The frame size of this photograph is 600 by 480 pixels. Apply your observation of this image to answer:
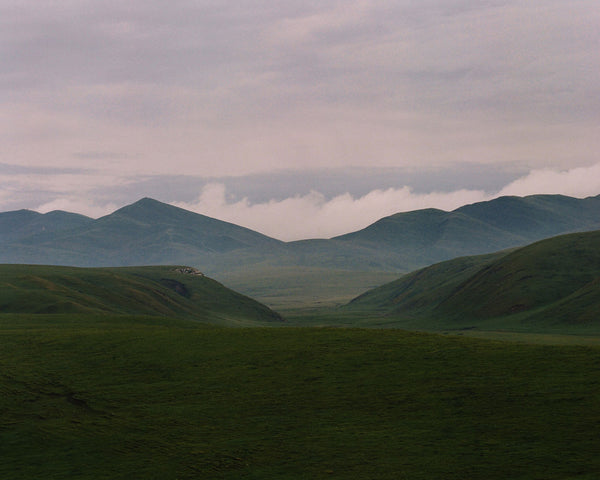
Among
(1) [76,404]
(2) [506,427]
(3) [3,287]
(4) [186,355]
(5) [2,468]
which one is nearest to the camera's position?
(5) [2,468]

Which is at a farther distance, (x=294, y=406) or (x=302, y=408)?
(x=294, y=406)

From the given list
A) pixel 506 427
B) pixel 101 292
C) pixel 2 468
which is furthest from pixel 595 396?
pixel 101 292

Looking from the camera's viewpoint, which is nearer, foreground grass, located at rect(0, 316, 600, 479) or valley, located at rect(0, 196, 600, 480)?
foreground grass, located at rect(0, 316, 600, 479)

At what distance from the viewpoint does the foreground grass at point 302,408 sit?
41.3m

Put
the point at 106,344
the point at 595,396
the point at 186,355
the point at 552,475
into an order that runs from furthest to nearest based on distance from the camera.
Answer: the point at 106,344, the point at 186,355, the point at 595,396, the point at 552,475

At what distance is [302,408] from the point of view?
5559 cm

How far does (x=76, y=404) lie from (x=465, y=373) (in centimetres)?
3580

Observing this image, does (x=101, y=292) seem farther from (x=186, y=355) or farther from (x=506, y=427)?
(x=506, y=427)

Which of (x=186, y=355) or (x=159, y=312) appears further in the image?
(x=159, y=312)

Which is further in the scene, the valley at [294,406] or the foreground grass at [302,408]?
the valley at [294,406]

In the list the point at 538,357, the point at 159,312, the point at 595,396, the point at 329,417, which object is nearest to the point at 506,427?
the point at 595,396

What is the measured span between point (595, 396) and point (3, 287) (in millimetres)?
144636

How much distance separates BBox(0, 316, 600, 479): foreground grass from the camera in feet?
136

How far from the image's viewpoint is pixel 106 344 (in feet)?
281
